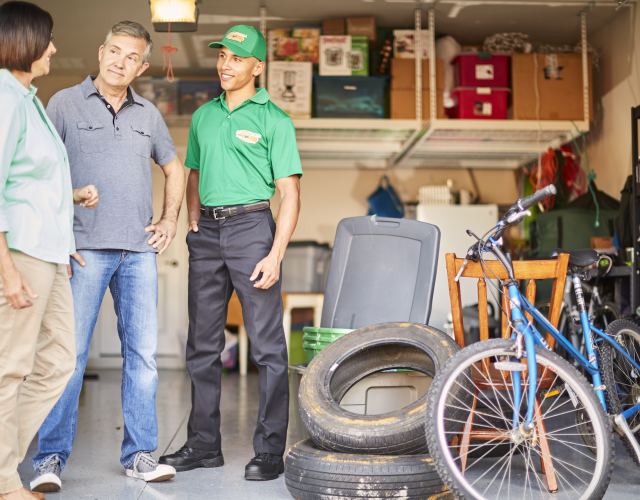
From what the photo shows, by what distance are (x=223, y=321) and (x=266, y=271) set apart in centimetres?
34

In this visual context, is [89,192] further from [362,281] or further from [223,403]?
[223,403]

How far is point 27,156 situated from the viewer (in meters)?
1.87

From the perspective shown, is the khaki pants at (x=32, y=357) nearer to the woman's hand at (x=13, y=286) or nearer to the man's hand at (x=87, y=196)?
the woman's hand at (x=13, y=286)

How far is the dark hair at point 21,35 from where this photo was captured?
188 cm

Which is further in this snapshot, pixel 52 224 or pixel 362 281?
pixel 362 281

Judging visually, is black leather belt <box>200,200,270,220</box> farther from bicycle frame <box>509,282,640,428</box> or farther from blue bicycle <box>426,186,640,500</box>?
bicycle frame <box>509,282,640,428</box>

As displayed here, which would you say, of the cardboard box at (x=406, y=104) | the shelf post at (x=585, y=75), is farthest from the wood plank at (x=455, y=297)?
the shelf post at (x=585, y=75)

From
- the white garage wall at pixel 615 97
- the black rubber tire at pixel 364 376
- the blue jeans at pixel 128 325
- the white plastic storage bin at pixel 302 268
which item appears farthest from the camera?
the white plastic storage bin at pixel 302 268

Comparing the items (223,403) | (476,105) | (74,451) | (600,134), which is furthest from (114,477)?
(600,134)

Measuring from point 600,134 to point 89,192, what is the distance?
4.46 m

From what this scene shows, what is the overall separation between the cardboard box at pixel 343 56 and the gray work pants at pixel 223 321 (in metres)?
2.79

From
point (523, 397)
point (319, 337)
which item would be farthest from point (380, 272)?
point (523, 397)

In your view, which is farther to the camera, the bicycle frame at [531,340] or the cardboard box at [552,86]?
the cardboard box at [552,86]

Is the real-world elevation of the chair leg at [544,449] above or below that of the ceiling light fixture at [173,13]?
below
